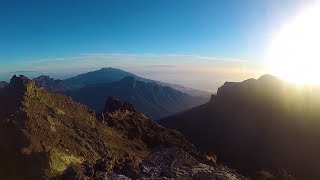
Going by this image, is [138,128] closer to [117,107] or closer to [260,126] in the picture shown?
[117,107]

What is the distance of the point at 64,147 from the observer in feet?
96.6

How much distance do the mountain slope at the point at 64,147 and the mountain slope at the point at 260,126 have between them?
34978 mm

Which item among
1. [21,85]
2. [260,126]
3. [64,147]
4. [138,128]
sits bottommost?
[260,126]

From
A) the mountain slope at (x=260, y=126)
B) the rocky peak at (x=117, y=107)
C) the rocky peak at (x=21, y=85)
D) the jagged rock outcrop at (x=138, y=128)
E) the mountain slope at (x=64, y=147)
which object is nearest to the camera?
the mountain slope at (x=64, y=147)

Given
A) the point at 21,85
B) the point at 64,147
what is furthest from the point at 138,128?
the point at 64,147

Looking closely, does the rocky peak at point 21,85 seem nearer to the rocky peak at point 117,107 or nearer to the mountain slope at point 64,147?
the mountain slope at point 64,147

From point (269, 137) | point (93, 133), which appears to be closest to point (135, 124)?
point (93, 133)

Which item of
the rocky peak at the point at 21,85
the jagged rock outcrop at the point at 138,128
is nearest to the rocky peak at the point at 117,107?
the jagged rock outcrop at the point at 138,128

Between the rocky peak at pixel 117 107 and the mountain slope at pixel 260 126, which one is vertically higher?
the rocky peak at pixel 117 107

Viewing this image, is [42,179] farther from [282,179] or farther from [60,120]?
[282,179]

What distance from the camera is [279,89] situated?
368 feet

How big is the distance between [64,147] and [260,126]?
6918 cm

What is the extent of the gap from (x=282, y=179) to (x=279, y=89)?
6451 centimetres

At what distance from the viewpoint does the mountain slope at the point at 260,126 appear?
75.6 metres
